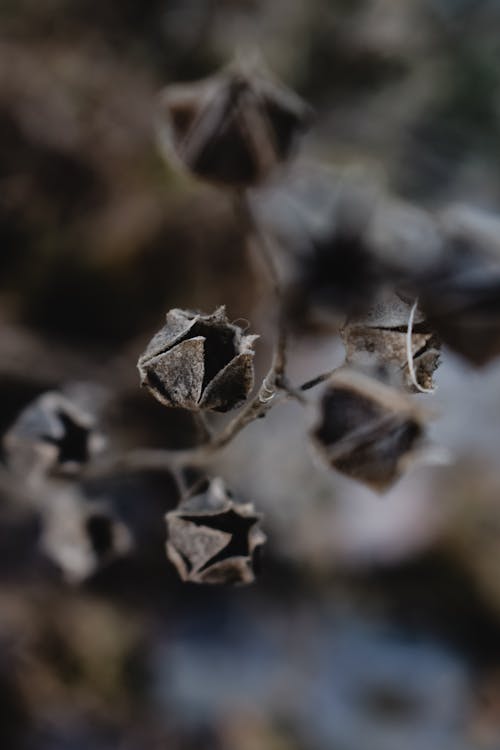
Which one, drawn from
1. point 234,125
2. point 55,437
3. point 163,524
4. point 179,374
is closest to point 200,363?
point 179,374

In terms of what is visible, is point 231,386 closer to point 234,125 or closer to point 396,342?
point 396,342

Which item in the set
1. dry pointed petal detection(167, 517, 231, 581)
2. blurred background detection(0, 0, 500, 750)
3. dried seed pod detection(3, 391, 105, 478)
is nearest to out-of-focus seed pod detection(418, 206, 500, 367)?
dry pointed petal detection(167, 517, 231, 581)

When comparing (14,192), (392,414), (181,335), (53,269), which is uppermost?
(14,192)

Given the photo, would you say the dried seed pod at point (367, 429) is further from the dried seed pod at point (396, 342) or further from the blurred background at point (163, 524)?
the blurred background at point (163, 524)

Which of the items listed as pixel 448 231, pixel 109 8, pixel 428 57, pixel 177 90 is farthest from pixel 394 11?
pixel 448 231

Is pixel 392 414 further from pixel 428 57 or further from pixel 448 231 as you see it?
pixel 428 57

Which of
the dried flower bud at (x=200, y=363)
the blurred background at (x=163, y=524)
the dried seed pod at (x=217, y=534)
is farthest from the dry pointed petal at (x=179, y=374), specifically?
the blurred background at (x=163, y=524)
